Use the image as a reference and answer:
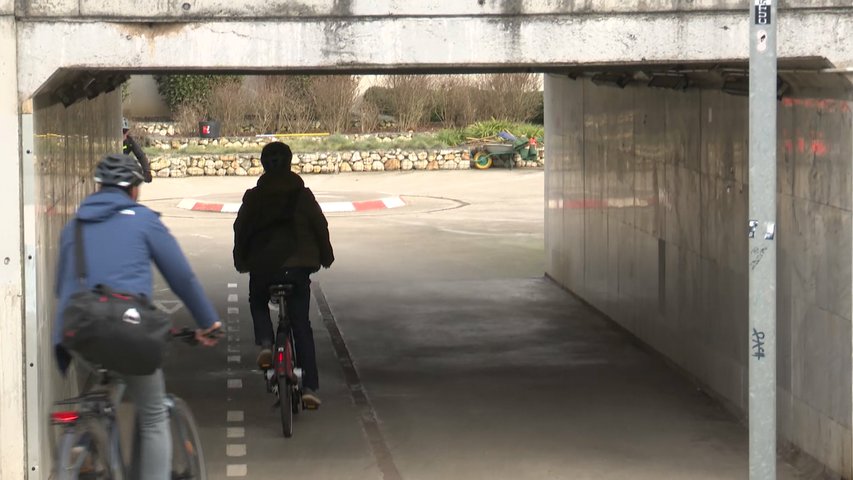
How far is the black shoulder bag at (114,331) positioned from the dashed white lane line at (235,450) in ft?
10.8

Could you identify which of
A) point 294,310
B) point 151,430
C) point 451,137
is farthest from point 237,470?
point 451,137

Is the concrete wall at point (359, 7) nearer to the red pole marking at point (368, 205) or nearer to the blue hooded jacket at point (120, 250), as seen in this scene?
the blue hooded jacket at point (120, 250)

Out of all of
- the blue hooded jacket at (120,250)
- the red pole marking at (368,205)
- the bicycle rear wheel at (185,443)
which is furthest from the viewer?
the red pole marking at (368,205)

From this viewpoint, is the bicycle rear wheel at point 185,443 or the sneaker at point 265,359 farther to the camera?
the sneaker at point 265,359

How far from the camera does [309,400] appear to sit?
961 cm

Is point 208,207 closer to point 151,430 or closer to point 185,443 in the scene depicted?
point 185,443

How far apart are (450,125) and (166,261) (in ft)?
98.5

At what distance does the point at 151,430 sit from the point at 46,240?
228cm

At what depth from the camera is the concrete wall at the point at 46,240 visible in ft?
24.4

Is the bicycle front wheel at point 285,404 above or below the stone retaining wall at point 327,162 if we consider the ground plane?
below

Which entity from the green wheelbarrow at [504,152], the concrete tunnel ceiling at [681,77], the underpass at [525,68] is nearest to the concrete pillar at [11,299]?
the underpass at [525,68]

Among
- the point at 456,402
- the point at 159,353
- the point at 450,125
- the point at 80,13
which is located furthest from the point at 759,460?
the point at 450,125

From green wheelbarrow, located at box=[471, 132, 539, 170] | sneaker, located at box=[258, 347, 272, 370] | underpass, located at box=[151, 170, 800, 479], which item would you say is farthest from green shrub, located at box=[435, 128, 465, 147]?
sneaker, located at box=[258, 347, 272, 370]

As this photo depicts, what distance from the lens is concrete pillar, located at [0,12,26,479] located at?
7.30 metres
